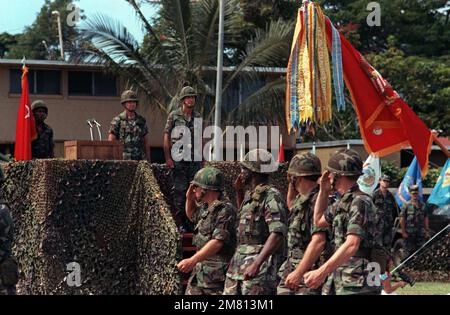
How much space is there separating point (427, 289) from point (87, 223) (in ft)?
21.9

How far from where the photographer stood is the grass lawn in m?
16.7

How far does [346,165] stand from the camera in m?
8.82

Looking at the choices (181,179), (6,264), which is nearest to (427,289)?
(181,179)

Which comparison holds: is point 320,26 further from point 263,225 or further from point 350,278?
point 350,278

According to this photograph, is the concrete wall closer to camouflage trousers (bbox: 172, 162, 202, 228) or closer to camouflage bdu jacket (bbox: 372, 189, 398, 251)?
camouflage bdu jacket (bbox: 372, 189, 398, 251)

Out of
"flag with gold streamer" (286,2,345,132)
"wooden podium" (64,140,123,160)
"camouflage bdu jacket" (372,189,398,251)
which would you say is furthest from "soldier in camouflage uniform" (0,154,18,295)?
"flag with gold streamer" (286,2,345,132)

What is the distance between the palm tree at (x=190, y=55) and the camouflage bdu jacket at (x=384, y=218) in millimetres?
6277

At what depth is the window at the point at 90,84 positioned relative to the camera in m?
31.0

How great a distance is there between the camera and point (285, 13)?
109 ft

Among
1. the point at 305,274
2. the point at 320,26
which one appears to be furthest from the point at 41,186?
the point at 305,274

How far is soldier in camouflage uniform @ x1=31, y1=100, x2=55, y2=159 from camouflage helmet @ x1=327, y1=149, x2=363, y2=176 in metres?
5.89

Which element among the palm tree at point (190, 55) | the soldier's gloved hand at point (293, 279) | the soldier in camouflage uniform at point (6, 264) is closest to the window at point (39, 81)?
the palm tree at point (190, 55)

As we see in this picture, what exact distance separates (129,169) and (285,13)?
68.7ft

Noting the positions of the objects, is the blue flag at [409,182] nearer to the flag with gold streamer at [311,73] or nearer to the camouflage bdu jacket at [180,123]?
the flag with gold streamer at [311,73]
